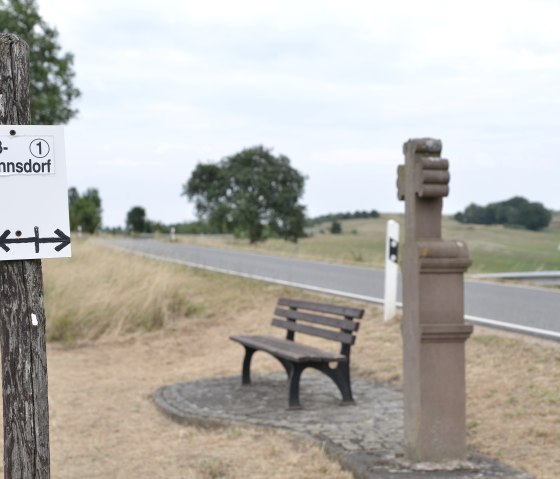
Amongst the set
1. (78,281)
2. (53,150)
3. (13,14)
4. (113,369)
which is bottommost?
(113,369)

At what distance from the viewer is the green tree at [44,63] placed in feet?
116

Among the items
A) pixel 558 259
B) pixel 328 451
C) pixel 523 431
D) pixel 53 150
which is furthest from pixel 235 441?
pixel 558 259

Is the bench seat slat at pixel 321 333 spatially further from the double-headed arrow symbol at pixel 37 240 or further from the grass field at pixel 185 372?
the double-headed arrow symbol at pixel 37 240

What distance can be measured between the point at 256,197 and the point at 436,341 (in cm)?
4836

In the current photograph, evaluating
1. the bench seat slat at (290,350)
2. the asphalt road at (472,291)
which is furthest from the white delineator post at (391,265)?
the bench seat slat at (290,350)

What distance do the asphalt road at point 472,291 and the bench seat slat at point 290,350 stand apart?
3209 millimetres

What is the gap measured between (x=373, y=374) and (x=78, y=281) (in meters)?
6.17

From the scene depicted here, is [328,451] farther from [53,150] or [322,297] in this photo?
[322,297]

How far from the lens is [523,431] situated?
6.19 meters

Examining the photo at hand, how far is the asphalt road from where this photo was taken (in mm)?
10914

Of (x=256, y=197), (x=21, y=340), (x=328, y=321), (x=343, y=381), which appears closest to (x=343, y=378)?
(x=343, y=381)

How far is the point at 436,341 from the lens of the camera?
18.1 ft

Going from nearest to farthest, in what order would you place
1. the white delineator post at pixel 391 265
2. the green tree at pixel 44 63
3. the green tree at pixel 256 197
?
the white delineator post at pixel 391 265
the green tree at pixel 44 63
the green tree at pixel 256 197

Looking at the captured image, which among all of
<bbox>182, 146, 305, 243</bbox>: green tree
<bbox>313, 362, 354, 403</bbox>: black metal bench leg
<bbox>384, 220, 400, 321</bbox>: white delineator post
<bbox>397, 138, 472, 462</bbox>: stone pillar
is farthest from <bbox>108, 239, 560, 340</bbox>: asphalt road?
<bbox>182, 146, 305, 243</bbox>: green tree
